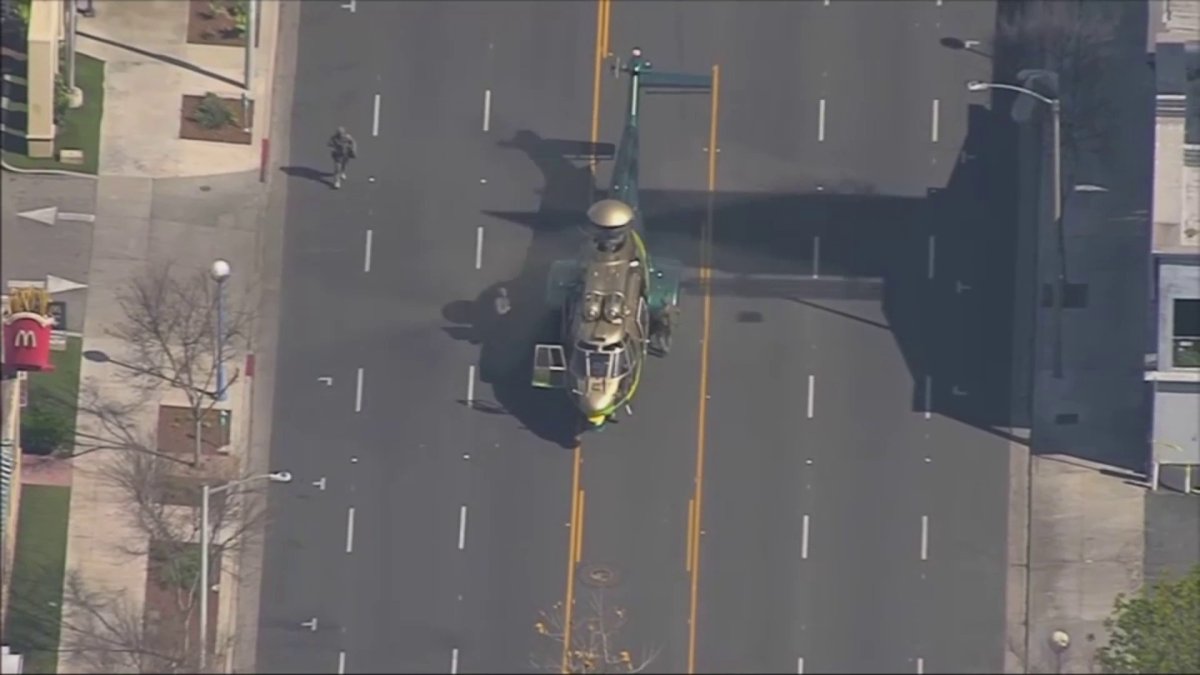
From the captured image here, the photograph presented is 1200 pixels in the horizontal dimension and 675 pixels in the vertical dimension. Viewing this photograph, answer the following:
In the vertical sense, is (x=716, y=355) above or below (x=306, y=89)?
below

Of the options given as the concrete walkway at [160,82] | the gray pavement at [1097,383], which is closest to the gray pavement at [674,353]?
the gray pavement at [1097,383]

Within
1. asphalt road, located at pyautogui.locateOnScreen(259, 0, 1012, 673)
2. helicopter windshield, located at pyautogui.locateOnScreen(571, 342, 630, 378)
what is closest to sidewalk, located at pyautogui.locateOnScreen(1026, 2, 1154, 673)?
asphalt road, located at pyautogui.locateOnScreen(259, 0, 1012, 673)

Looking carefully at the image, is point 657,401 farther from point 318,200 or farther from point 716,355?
point 318,200

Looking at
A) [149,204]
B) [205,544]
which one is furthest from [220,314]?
[149,204]

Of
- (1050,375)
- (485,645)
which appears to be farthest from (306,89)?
(1050,375)

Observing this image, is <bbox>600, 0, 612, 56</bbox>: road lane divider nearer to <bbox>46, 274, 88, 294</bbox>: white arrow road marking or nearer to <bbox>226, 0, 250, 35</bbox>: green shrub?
<bbox>226, 0, 250, 35</bbox>: green shrub

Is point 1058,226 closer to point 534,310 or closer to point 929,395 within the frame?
point 929,395
